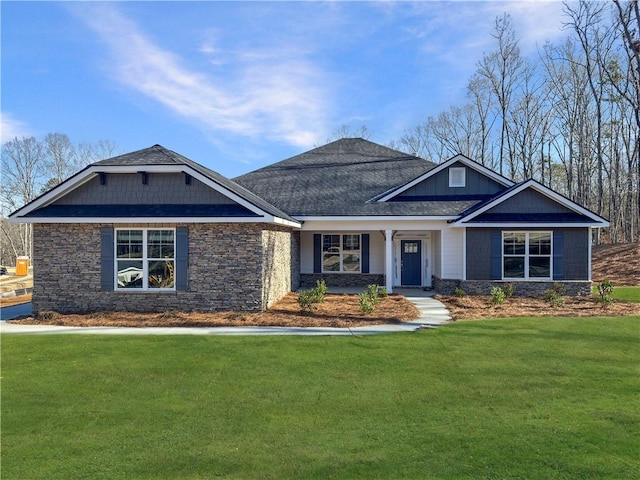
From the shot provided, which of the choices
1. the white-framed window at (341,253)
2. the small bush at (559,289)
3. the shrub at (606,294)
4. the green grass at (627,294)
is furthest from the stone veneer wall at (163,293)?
the green grass at (627,294)

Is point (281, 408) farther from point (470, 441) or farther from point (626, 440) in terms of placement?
point (626, 440)

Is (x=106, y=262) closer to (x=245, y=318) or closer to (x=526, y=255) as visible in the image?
(x=245, y=318)

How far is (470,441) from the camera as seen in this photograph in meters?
4.52

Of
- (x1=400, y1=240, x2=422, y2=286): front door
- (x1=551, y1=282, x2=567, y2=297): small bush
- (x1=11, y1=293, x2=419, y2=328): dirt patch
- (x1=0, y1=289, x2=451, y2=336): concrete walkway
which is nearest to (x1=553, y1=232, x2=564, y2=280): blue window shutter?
(x1=551, y1=282, x2=567, y2=297): small bush

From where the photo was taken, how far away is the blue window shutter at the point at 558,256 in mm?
15211

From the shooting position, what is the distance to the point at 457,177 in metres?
17.5

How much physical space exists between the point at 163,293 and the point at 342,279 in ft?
27.0

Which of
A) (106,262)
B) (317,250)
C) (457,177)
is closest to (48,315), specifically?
(106,262)

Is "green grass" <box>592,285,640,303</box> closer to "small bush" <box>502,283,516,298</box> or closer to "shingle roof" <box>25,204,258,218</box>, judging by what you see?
"small bush" <box>502,283,516,298</box>

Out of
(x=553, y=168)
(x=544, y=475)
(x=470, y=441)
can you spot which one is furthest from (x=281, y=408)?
(x=553, y=168)

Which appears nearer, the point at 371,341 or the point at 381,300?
Answer: the point at 371,341

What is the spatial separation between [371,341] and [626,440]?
4.78 metres

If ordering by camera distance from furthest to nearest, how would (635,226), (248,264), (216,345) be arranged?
(635,226) < (248,264) < (216,345)

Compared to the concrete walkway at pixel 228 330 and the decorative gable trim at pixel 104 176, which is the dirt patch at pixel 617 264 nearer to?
the concrete walkway at pixel 228 330
